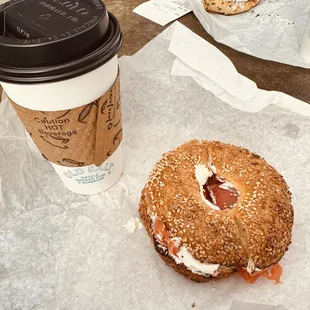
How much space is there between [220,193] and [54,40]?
497mm

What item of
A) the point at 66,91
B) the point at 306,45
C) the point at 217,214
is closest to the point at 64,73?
the point at 66,91

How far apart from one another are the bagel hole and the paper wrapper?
0.27m

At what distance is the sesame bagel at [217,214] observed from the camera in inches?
33.4

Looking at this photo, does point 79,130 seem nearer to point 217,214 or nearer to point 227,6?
point 217,214

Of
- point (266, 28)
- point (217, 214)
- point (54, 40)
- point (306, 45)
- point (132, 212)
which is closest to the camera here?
point (54, 40)

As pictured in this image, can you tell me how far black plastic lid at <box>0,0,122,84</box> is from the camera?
75 centimetres

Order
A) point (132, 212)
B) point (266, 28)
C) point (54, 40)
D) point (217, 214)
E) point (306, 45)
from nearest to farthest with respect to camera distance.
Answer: point (54, 40)
point (217, 214)
point (132, 212)
point (306, 45)
point (266, 28)

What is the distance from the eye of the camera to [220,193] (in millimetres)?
944

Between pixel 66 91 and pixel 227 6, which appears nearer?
pixel 66 91

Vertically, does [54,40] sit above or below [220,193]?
above

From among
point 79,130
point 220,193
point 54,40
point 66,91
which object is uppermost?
point 54,40

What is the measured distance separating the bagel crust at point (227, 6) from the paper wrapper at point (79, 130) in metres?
0.93

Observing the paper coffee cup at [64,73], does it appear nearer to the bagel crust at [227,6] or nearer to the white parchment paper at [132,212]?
the white parchment paper at [132,212]

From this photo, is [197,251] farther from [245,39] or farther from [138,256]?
[245,39]
